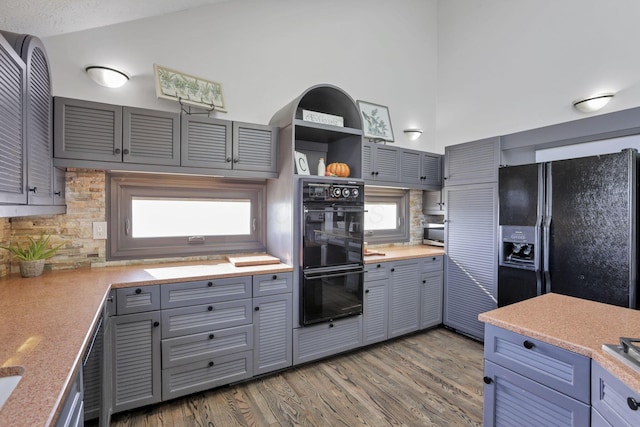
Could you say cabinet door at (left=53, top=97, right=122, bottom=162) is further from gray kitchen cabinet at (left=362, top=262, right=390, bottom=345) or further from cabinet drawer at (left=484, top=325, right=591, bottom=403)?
cabinet drawer at (left=484, top=325, right=591, bottom=403)

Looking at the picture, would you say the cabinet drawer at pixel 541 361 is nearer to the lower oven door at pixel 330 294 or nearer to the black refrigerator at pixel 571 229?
the lower oven door at pixel 330 294

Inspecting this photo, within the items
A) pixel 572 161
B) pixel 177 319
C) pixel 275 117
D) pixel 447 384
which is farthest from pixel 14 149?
pixel 572 161

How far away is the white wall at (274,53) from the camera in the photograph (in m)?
2.39

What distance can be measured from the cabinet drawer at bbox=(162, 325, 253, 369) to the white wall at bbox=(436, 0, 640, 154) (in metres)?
3.64

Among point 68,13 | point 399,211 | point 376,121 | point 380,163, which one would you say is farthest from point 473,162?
point 68,13

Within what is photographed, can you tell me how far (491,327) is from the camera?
142 centimetres

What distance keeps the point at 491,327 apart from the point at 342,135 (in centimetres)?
211

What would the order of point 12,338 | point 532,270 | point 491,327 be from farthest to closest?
point 532,270 < point 491,327 < point 12,338

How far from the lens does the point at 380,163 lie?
131 inches

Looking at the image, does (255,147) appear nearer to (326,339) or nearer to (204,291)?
(204,291)

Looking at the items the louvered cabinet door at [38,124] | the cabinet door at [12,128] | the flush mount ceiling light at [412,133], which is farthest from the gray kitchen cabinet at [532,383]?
the flush mount ceiling light at [412,133]

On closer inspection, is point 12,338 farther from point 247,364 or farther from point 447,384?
point 447,384

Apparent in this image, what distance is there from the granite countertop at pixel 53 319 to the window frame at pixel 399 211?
160 cm

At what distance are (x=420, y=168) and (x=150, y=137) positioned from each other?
9.35ft
